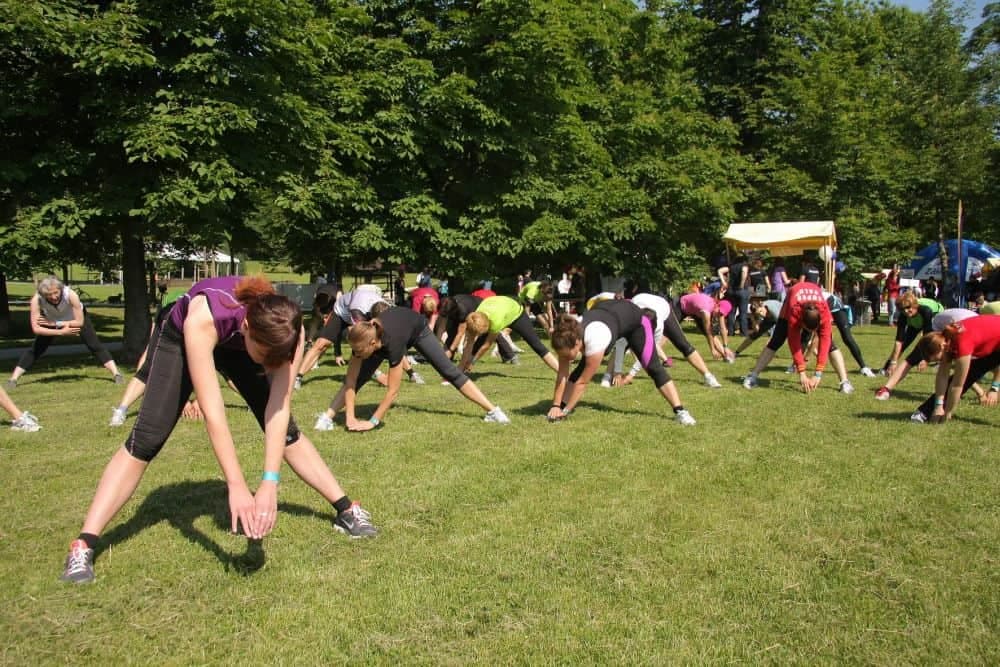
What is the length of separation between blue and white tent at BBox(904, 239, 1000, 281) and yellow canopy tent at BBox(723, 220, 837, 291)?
506 centimetres

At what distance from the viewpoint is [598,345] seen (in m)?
7.68

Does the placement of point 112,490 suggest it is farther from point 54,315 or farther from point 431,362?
point 54,315

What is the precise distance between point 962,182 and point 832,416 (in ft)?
82.3

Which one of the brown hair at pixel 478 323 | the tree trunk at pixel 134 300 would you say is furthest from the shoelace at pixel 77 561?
the tree trunk at pixel 134 300

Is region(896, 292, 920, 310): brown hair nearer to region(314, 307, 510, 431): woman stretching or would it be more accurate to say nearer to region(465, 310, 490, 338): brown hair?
region(465, 310, 490, 338): brown hair

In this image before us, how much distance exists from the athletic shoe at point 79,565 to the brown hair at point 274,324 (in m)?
1.53

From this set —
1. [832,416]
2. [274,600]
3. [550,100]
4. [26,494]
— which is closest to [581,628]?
[274,600]

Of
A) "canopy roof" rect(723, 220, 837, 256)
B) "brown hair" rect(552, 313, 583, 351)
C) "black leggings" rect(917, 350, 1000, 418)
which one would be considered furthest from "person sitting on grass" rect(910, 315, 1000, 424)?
"canopy roof" rect(723, 220, 837, 256)

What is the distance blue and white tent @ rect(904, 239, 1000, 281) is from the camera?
2669cm

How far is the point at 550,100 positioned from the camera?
19.2m

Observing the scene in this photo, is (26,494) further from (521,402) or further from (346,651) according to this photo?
(521,402)

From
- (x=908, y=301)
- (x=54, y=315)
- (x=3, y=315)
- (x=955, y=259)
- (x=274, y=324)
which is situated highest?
(x=955, y=259)

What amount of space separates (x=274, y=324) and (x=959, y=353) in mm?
7147

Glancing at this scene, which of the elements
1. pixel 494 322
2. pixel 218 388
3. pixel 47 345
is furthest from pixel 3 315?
pixel 218 388
